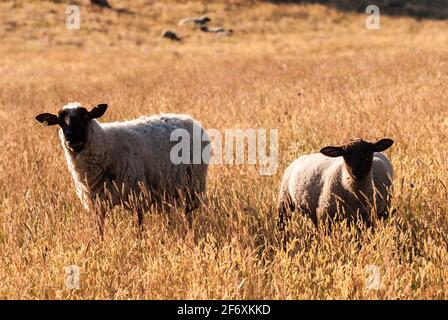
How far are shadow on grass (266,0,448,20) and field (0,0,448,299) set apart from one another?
3321 cm

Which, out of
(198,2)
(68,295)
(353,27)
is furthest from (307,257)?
(198,2)

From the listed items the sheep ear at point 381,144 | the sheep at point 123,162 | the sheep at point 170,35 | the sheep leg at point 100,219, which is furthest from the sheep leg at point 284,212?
the sheep at point 170,35

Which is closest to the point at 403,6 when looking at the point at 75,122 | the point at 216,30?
the point at 216,30

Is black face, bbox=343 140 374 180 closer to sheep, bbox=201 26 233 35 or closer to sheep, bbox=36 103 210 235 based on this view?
sheep, bbox=36 103 210 235

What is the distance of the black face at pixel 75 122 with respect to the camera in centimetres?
498

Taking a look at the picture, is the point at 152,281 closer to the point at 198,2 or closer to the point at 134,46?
the point at 134,46

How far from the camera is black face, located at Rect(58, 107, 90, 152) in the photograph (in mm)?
4973

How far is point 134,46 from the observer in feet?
113

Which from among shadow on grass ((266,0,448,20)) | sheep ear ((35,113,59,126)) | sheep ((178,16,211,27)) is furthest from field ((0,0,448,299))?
shadow on grass ((266,0,448,20))

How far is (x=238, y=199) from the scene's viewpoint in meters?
4.62
